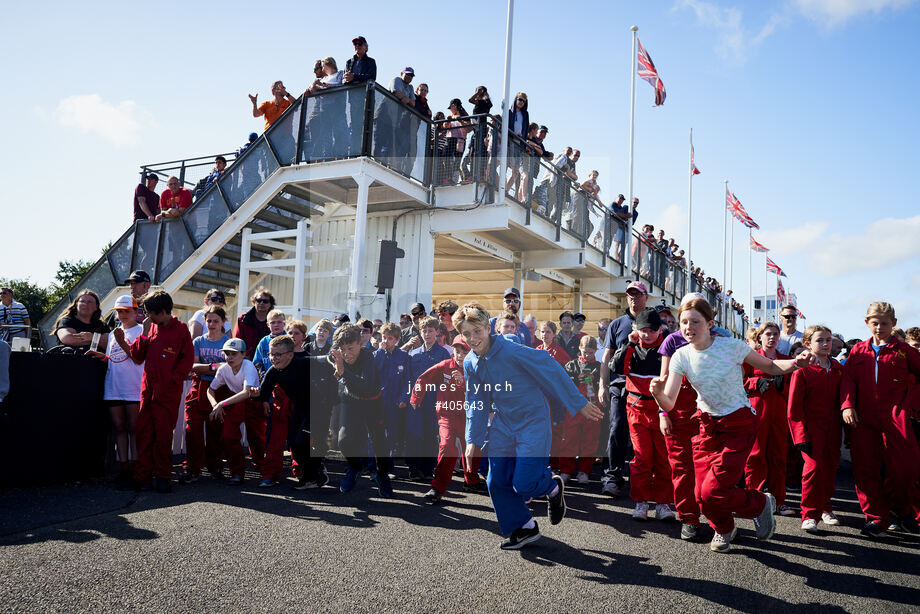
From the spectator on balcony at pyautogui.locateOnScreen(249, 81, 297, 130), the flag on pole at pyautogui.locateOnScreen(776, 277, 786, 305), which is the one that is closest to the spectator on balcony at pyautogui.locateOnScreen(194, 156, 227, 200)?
the spectator on balcony at pyautogui.locateOnScreen(249, 81, 297, 130)

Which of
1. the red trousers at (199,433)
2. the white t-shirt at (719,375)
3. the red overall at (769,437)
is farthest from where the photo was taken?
the red trousers at (199,433)

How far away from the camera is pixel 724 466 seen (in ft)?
15.9

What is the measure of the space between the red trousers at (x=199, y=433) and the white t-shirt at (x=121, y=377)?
0.58m

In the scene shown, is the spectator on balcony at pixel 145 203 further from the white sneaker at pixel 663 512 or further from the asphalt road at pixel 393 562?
the white sneaker at pixel 663 512

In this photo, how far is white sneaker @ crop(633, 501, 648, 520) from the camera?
235 inches

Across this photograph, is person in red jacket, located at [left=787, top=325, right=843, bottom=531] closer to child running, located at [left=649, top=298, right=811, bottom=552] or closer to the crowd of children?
the crowd of children

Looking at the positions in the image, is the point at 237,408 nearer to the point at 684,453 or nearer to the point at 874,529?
the point at 684,453

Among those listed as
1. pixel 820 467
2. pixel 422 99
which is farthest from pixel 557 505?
pixel 422 99

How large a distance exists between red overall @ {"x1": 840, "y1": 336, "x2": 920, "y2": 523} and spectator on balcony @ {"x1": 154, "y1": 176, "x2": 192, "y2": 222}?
12459 millimetres

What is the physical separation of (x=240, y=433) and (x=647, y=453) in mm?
4394

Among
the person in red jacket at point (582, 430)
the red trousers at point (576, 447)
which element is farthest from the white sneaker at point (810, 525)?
the red trousers at point (576, 447)

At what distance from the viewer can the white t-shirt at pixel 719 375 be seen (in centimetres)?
495

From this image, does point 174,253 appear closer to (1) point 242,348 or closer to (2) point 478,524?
(1) point 242,348

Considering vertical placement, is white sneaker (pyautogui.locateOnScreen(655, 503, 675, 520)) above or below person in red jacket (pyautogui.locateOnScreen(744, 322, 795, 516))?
below
